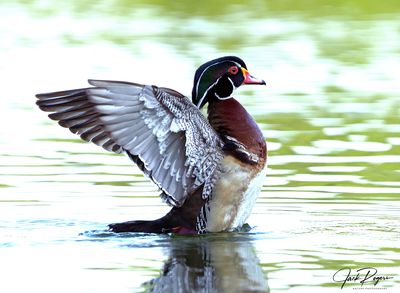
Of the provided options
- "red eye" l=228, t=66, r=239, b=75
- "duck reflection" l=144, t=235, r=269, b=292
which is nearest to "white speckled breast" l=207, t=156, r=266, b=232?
"duck reflection" l=144, t=235, r=269, b=292

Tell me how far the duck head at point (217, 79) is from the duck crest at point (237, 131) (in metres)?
0.08

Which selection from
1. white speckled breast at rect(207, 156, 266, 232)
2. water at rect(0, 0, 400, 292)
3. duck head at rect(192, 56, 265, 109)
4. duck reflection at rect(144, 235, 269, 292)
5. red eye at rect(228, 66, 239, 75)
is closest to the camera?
duck reflection at rect(144, 235, 269, 292)

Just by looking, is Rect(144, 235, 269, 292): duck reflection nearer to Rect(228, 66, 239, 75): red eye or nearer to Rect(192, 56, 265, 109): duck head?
Rect(192, 56, 265, 109): duck head

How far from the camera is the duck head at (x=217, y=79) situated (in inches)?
429

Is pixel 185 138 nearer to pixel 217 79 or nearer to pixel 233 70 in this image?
pixel 217 79

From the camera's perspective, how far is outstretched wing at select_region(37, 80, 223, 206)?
998 centimetres

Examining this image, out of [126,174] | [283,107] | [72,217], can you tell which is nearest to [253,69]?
[283,107]

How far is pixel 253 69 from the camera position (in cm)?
1839

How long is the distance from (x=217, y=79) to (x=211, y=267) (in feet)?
7.32

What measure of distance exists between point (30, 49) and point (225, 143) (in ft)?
35.6

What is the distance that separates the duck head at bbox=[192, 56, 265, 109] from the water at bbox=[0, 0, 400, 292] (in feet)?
3.57

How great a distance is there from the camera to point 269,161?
1320 cm

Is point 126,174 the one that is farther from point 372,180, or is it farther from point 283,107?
point 283,107

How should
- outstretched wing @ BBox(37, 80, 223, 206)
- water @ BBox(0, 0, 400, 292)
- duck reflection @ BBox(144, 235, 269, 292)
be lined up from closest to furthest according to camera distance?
1. duck reflection @ BBox(144, 235, 269, 292)
2. water @ BBox(0, 0, 400, 292)
3. outstretched wing @ BBox(37, 80, 223, 206)
